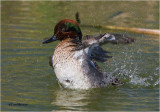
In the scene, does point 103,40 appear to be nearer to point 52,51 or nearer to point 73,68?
point 73,68

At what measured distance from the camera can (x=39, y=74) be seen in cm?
721

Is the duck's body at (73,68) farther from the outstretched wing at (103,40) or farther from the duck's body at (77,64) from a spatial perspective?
the outstretched wing at (103,40)

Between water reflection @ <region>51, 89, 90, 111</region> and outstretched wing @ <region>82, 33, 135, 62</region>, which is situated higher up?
outstretched wing @ <region>82, 33, 135, 62</region>

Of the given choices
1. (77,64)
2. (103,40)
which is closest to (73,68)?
(77,64)

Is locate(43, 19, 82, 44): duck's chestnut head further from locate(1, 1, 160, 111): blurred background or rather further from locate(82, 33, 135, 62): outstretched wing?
locate(1, 1, 160, 111): blurred background

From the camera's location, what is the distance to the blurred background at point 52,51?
572 centimetres

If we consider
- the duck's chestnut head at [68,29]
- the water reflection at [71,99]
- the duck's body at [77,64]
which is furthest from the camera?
the duck's chestnut head at [68,29]

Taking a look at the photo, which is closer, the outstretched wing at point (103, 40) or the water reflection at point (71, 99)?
the water reflection at point (71, 99)

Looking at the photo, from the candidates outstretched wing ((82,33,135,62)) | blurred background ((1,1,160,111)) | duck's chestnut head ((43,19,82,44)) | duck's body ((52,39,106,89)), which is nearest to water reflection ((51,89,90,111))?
blurred background ((1,1,160,111))

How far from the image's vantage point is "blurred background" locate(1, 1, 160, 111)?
572cm

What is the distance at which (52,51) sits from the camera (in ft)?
28.3

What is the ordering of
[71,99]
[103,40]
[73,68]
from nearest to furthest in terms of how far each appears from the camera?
1. [103,40]
2. [71,99]
3. [73,68]

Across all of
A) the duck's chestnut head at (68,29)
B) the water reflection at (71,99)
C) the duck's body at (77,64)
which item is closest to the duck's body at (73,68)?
the duck's body at (77,64)

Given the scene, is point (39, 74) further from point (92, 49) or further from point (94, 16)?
point (94, 16)
